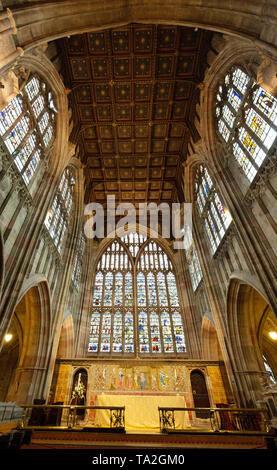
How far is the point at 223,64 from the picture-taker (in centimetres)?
1154

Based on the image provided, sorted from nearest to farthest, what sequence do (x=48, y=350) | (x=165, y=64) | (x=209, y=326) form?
Answer: 1. (x=48, y=350)
2. (x=165, y=64)
3. (x=209, y=326)

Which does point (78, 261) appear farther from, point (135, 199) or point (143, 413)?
point (143, 413)

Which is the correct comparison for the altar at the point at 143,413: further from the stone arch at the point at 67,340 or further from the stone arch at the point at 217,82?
the stone arch at the point at 217,82

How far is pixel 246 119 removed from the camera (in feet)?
32.9

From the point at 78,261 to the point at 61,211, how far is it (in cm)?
509

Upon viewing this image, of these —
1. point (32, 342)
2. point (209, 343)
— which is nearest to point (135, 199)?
point (209, 343)

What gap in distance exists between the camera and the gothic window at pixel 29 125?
8742 millimetres

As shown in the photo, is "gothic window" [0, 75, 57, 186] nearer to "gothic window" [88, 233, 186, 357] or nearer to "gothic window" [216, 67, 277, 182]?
"gothic window" [216, 67, 277, 182]
